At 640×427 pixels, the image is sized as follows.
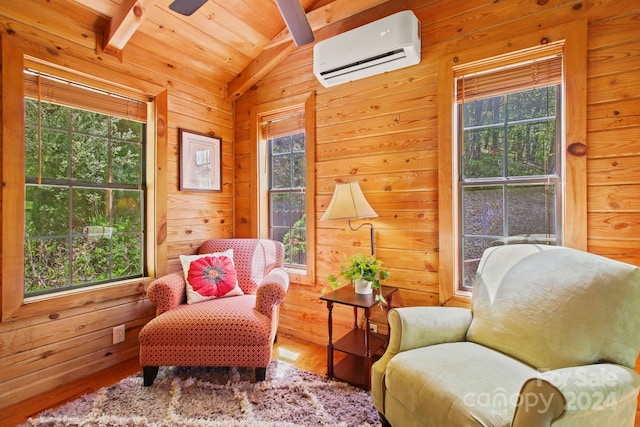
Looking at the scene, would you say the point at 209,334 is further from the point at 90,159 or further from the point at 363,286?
the point at 90,159

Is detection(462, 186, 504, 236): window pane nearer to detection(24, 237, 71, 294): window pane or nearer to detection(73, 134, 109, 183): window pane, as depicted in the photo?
detection(73, 134, 109, 183): window pane

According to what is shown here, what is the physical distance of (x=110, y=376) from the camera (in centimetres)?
216

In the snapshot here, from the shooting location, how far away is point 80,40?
2.14m

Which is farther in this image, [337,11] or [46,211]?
[337,11]

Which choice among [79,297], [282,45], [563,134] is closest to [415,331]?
[563,134]

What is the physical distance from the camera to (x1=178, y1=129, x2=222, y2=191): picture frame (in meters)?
2.78

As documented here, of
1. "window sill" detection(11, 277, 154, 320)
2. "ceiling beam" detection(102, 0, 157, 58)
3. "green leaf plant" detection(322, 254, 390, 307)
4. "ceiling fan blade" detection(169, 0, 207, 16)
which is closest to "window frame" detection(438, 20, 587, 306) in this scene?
"green leaf plant" detection(322, 254, 390, 307)

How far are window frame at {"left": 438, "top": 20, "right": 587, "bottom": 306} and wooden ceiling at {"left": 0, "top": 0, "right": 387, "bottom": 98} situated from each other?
88 centimetres

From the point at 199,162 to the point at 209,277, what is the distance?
3.71ft

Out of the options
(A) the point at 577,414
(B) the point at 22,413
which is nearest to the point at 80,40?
(B) the point at 22,413

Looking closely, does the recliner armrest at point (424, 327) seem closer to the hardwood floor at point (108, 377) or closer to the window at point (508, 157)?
the window at point (508, 157)

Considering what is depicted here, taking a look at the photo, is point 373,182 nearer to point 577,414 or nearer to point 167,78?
point 577,414

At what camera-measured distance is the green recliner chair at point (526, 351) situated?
101cm

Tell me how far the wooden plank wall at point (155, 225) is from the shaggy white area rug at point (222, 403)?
37 cm
